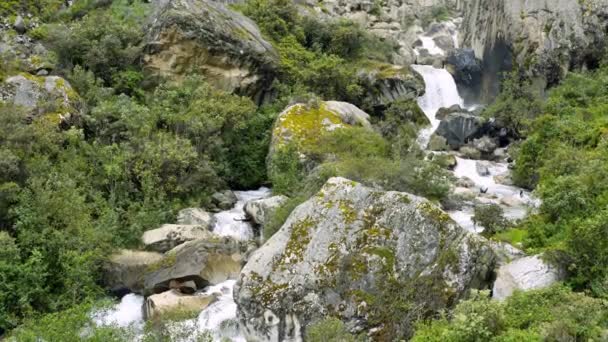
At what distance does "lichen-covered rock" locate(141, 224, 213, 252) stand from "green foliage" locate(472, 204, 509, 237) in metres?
10.1

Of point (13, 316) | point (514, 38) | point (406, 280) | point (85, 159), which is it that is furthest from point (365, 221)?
point (514, 38)

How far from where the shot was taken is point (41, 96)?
23.5 metres

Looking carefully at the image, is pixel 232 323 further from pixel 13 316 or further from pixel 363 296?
pixel 13 316

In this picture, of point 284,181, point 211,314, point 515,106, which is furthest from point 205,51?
point 515,106

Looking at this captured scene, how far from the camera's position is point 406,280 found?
13977mm

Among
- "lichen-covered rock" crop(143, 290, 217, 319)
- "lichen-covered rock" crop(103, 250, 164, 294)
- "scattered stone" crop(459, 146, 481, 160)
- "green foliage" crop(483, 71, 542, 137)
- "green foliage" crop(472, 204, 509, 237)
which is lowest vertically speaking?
"scattered stone" crop(459, 146, 481, 160)

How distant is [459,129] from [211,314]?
80.1 ft

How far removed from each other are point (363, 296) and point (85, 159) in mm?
13946

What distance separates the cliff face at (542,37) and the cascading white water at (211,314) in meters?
26.7

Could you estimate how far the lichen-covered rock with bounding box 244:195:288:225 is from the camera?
21108 mm

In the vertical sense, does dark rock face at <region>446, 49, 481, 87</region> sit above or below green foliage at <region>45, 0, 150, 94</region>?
below

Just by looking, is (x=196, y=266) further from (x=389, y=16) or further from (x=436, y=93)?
(x=389, y=16)

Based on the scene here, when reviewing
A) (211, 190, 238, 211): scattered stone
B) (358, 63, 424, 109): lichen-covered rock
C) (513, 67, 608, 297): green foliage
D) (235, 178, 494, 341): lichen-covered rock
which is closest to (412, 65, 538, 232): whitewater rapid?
(513, 67, 608, 297): green foliage

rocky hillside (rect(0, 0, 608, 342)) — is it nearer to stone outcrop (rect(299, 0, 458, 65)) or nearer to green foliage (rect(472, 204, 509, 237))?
green foliage (rect(472, 204, 509, 237))
